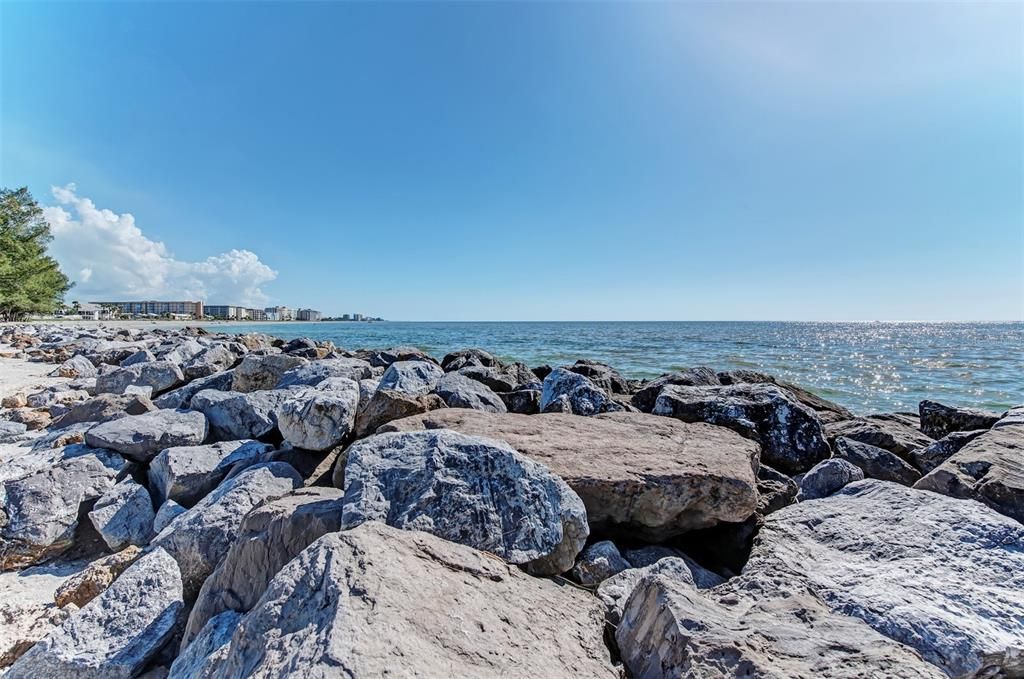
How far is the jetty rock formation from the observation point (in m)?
1.51

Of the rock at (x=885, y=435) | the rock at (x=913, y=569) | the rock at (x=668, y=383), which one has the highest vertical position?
the rock at (x=668, y=383)

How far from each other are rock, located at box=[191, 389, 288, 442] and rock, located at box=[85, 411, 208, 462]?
0.16m

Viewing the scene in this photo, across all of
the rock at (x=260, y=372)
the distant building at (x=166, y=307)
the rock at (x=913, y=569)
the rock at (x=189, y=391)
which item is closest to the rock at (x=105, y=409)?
the rock at (x=189, y=391)

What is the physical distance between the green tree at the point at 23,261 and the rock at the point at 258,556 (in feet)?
138

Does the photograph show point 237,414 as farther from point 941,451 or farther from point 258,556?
point 941,451

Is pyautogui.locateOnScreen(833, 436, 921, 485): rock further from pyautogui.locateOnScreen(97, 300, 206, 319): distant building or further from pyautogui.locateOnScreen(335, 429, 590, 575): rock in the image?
pyautogui.locateOnScreen(97, 300, 206, 319): distant building

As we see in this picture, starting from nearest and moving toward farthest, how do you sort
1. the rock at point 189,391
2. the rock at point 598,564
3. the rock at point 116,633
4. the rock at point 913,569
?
the rock at point 913,569 < the rock at point 116,633 < the rock at point 598,564 < the rock at point 189,391

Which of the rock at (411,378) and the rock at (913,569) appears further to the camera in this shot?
the rock at (411,378)

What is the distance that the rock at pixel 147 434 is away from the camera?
12.9 ft

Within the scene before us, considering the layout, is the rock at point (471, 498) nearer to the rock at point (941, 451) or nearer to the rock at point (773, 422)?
the rock at point (773, 422)

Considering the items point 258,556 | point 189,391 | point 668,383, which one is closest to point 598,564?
point 258,556

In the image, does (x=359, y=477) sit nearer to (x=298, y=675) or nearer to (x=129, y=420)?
(x=298, y=675)

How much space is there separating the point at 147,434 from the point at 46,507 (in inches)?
34.4

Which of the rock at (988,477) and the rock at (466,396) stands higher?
the rock at (466,396)
